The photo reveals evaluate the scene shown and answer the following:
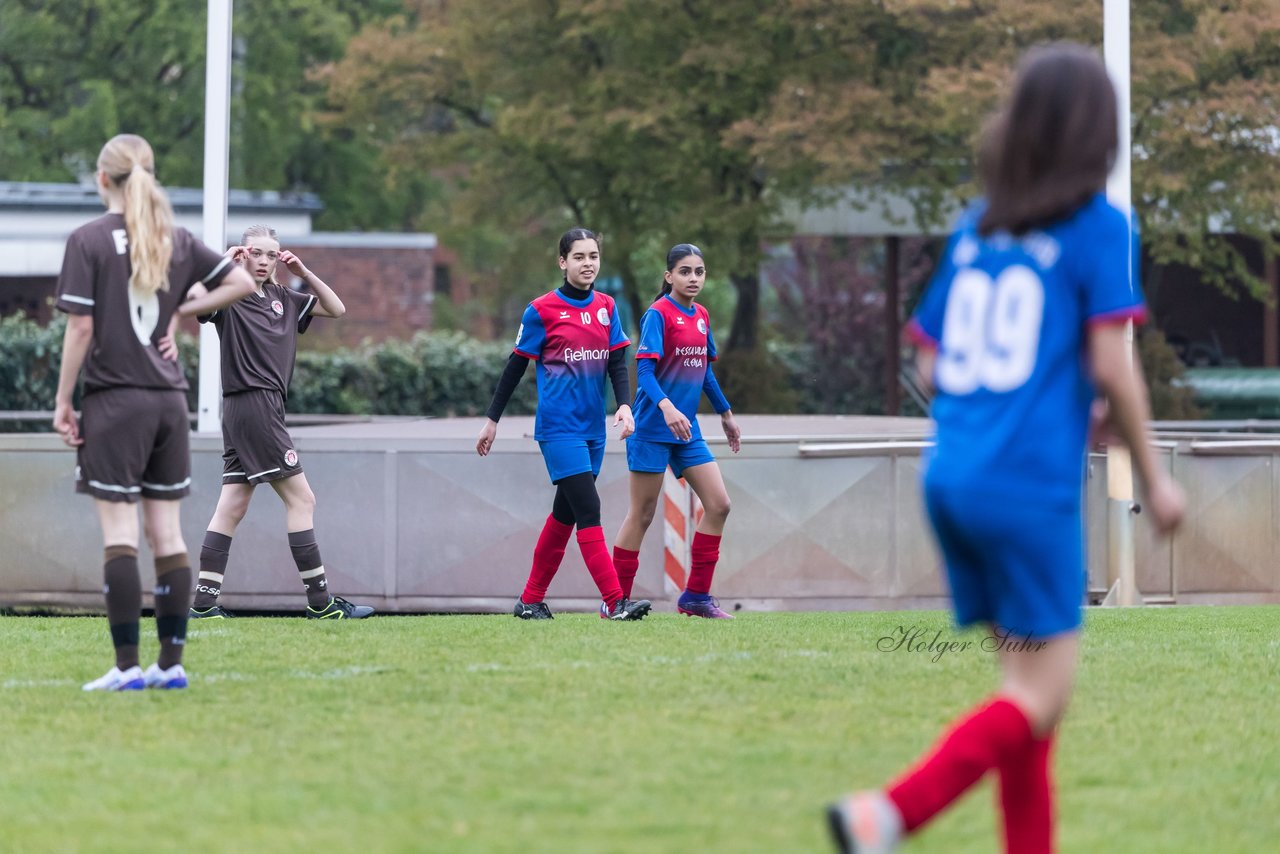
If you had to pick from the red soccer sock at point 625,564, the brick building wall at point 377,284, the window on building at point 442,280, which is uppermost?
the window on building at point 442,280

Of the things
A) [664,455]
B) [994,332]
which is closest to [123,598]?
[664,455]

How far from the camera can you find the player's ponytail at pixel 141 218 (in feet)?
21.2

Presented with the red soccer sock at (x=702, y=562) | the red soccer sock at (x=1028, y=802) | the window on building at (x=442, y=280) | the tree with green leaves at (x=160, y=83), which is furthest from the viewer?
the window on building at (x=442, y=280)

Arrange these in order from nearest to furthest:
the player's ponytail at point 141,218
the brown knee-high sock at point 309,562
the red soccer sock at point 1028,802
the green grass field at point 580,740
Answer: the red soccer sock at point 1028,802 < the green grass field at point 580,740 < the player's ponytail at point 141,218 < the brown knee-high sock at point 309,562

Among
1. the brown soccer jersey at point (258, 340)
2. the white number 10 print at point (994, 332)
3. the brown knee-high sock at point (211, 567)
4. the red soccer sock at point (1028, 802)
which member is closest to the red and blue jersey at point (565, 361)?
the brown soccer jersey at point (258, 340)

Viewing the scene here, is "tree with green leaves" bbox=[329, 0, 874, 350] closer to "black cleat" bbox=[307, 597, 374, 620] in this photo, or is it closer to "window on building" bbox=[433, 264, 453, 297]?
"black cleat" bbox=[307, 597, 374, 620]

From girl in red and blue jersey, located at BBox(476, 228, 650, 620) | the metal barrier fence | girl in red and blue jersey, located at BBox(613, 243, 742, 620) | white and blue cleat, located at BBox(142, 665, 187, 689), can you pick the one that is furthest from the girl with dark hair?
the metal barrier fence

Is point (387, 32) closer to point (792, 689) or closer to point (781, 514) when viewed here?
point (781, 514)

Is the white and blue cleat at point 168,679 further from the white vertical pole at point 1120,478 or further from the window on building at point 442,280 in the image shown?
the window on building at point 442,280

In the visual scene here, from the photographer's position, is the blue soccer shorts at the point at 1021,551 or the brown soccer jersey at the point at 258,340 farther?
the brown soccer jersey at the point at 258,340

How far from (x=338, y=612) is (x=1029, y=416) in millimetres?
6759

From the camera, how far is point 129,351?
21.4 feet

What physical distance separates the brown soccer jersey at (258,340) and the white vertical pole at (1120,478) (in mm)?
5906

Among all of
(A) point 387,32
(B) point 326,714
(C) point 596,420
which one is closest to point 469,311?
(A) point 387,32
